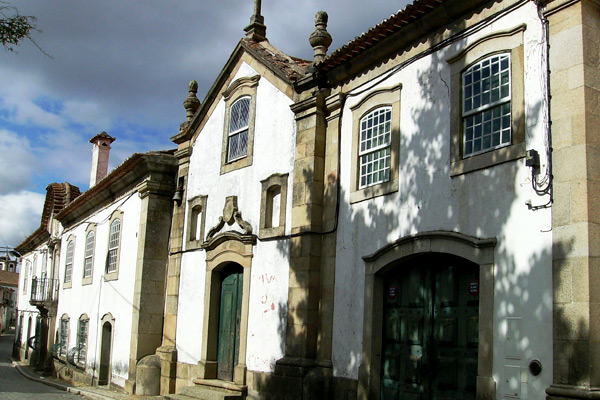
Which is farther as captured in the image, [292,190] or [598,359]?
[292,190]

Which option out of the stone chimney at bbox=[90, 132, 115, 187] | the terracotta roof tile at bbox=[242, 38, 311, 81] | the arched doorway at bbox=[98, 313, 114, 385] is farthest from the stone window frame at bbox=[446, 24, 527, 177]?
the stone chimney at bbox=[90, 132, 115, 187]

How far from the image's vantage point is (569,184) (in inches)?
256

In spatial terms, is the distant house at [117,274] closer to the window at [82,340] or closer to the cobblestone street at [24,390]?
the window at [82,340]

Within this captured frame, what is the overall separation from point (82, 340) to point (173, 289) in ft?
23.2

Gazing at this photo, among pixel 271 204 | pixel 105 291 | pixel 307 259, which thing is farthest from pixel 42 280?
pixel 307 259

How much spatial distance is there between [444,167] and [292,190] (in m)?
3.35

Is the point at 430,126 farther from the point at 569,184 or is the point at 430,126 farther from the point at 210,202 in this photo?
the point at 210,202

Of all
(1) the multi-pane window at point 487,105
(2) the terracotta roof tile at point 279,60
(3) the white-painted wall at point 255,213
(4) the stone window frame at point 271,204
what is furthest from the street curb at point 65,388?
(1) the multi-pane window at point 487,105

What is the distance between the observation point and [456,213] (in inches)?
314

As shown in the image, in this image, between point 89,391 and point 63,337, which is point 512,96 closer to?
point 89,391

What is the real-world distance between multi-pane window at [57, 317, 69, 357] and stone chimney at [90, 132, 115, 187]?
5.45 m

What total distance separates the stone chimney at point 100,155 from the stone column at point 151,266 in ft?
33.7

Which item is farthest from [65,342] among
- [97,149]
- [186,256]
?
[186,256]

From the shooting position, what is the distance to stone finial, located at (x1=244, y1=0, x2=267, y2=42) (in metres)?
13.5
